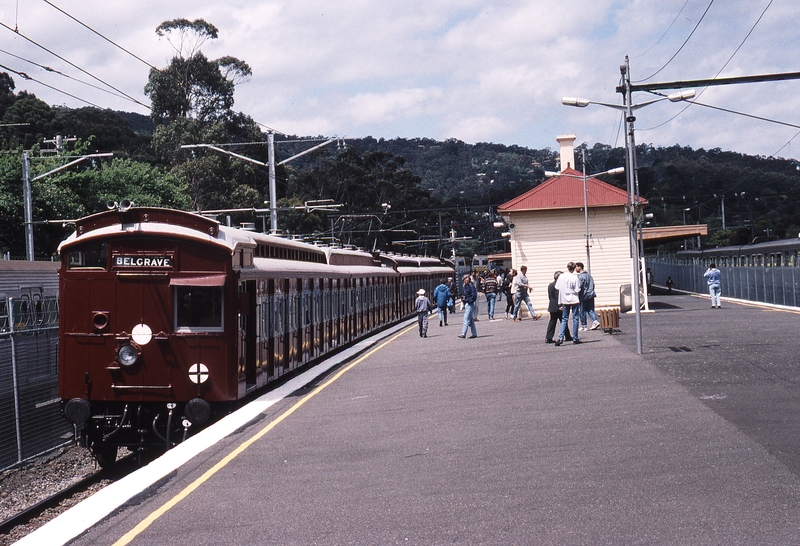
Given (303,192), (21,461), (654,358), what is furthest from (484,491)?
(303,192)

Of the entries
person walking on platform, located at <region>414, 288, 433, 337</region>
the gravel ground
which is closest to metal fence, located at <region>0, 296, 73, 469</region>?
the gravel ground

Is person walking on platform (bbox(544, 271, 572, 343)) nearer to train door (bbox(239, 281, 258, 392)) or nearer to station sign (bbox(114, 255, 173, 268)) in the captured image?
train door (bbox(239, 281, 258, 392))

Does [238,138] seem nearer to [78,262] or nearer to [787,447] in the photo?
[78,262]

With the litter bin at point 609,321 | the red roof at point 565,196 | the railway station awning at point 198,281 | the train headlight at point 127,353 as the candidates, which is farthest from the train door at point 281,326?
the red roof at point 565,196

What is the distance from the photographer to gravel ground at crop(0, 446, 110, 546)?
11.1 metres

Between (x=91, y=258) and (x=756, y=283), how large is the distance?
35.8 metres

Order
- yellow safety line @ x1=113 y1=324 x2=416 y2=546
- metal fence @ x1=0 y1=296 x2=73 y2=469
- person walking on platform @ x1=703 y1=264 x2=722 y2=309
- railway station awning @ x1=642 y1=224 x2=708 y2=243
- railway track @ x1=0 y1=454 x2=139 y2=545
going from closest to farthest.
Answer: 1. yellow safety line @ x1=113 y1=324 x2=416 y2=546
2. railway track @ x1=0 y1=454 x2=139 y2=545
3. metal fence @ x1=0 y1=296 x2=73 y2=469
4. person walking on platform @ x1=703 y1=264 x2=722 y2=309
5. railway station awning @ x1=642 y1=224 x2=708 y2=243

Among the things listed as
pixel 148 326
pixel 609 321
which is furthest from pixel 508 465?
pixel 609 321

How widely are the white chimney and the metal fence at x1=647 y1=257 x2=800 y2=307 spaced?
9.53 m

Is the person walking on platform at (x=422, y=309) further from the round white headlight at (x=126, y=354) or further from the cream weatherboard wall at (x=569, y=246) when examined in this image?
the round white headlight at (x=126, y=354)

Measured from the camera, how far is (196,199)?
56.5 m

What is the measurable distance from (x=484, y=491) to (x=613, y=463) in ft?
4.76

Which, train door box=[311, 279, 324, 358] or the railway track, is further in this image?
train door box=[311, 279, 324, 358]

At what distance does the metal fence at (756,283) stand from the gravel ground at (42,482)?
28063 mm
